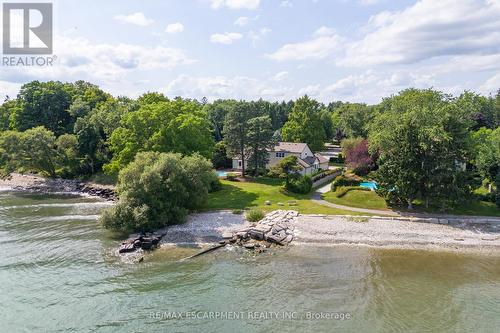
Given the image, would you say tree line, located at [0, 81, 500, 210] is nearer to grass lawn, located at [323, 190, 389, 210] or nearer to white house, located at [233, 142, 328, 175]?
grass lawn, located at [323, 190, 389, 210]

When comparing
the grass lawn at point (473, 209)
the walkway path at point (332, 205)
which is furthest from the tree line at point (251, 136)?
the walkway path at point (332, 205)

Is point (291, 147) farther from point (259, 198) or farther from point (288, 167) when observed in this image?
point (259, 198)

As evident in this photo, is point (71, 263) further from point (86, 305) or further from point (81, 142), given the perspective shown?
point (81, 142)

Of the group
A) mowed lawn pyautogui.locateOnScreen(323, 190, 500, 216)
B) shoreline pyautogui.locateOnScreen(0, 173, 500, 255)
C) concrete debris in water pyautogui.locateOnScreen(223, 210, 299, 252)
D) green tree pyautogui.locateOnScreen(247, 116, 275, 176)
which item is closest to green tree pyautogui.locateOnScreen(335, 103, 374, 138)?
green tree pyautogui.locateOnScreen(247, 116, 275, 176)

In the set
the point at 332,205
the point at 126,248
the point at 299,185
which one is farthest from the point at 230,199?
the point at 126,248

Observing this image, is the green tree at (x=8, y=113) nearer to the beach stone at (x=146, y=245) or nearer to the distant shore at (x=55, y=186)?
the distant shore at (x=55, y=186)
